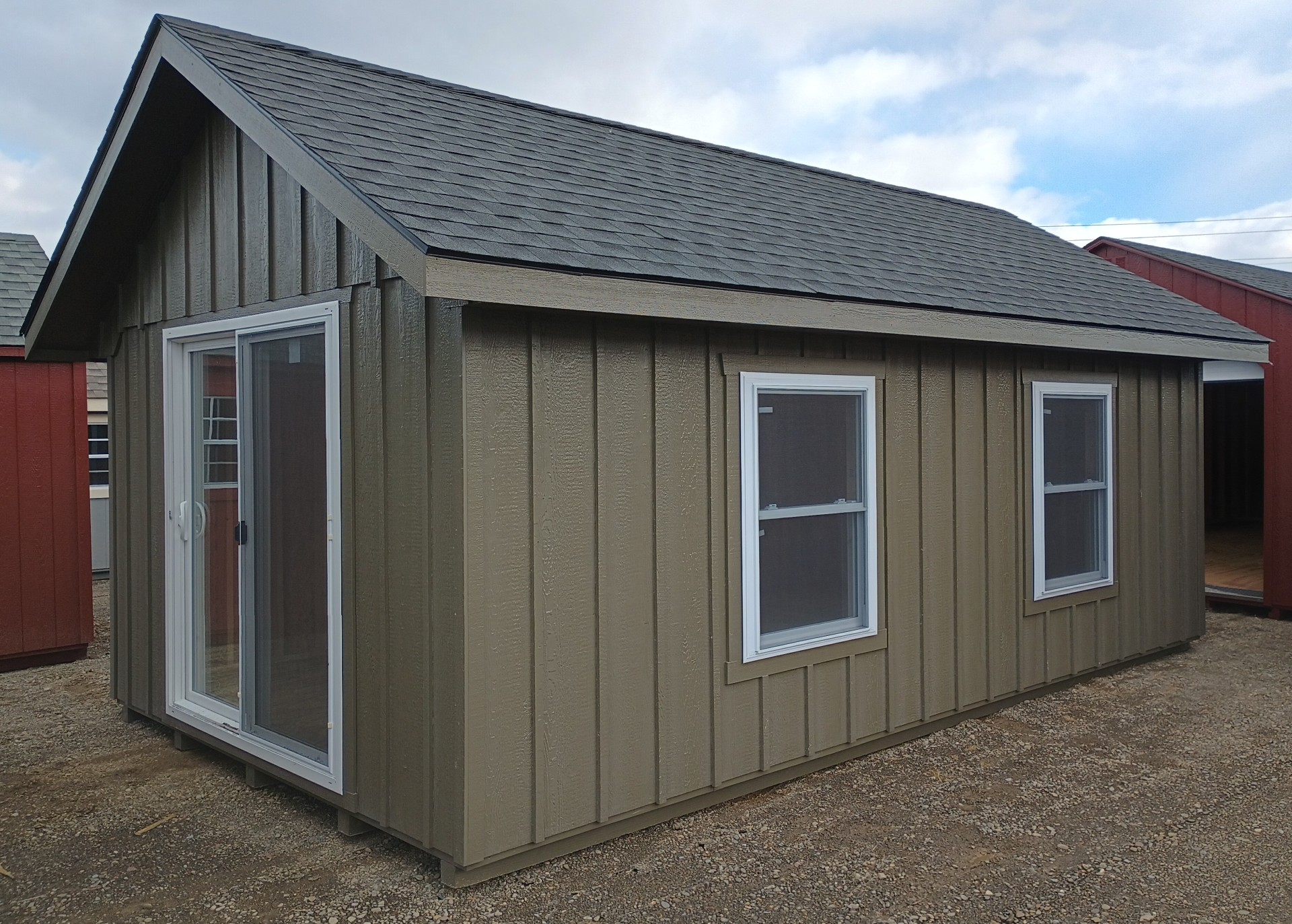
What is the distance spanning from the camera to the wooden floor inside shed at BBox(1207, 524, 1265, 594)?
8836mm

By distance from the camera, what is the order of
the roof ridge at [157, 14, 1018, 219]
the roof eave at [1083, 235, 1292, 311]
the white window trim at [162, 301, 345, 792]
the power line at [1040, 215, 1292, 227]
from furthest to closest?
the power line at [1040, 215, 1292, 227], the roof eave at [1083, 235, 1292, 311], the roof ridge at [157, 14, 1018, 219], the white window trim at [162, 301, 345, 792]

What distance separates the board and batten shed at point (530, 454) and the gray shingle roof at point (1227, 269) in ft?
13.1

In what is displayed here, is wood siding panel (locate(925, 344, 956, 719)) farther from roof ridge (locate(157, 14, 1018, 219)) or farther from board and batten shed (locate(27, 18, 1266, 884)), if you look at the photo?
roof ridge (locate(157, 14, 1018, 219))

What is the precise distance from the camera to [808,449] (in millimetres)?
4359

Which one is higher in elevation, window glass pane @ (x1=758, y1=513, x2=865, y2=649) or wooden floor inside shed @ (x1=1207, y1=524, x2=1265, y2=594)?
window glass pane @ (x1=758, y1=513, x2=865, y2=649)

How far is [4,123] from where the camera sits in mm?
22891

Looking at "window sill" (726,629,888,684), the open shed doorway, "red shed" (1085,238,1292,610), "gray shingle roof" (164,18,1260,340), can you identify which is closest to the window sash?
"window sill" (726,629,888,684)

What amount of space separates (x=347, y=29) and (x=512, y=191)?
595 inches

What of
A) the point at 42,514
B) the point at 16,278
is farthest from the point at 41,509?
the point at 16,278

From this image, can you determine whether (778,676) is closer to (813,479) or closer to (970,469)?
(813,479)

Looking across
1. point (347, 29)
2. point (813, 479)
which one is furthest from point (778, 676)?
point (347, 29)

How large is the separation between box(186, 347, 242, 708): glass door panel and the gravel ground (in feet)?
1.57

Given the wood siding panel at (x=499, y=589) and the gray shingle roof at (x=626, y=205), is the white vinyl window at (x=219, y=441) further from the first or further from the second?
the wood siding panel at (x=499, y=589)

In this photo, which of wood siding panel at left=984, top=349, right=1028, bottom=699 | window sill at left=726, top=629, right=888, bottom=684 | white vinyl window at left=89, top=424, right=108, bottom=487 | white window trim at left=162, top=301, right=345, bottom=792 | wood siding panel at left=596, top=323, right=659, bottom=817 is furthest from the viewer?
white vinyl window at left=89, top=424, right=108, bottom=487
